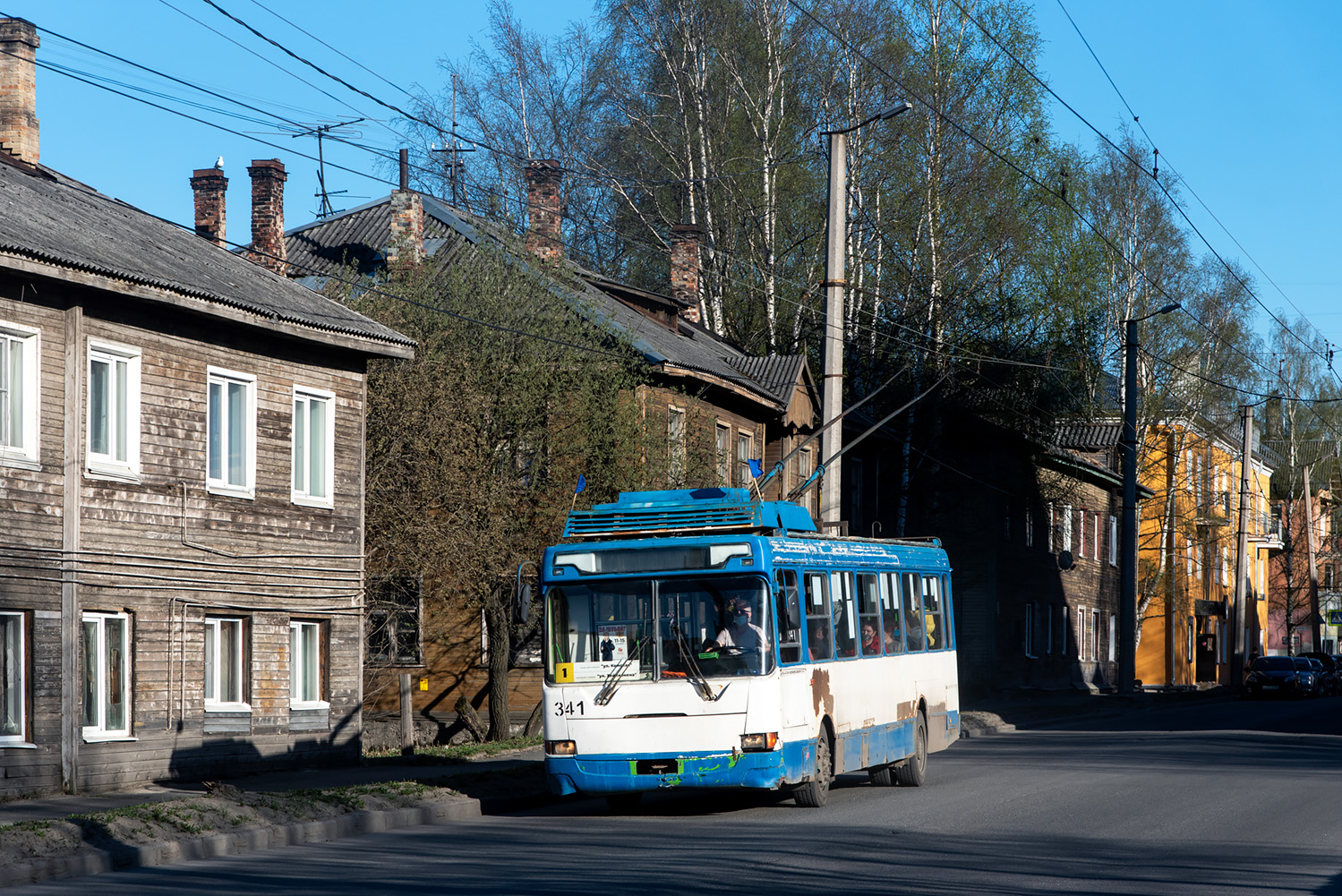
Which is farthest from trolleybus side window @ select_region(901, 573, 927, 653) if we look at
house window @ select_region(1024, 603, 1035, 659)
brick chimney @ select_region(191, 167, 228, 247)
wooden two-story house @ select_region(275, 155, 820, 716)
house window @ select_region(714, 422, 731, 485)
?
house window @ select_region(1024, 603, 1035, 659)

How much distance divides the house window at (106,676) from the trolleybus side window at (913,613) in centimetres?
859

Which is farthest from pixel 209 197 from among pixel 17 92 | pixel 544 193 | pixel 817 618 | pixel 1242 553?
pixel 1242 553

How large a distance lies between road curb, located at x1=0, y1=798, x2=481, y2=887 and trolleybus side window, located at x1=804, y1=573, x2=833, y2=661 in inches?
140

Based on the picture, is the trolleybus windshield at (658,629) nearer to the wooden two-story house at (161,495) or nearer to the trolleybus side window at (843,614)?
the trolleybus side window at (843,614)

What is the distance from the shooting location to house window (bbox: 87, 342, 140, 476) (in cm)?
1789

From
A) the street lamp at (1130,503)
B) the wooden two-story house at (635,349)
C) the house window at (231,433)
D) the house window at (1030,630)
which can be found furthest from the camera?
the house window at (1030,630)

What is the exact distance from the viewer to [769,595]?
14.5 m

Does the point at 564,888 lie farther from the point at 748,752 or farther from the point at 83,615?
the point at 83,615

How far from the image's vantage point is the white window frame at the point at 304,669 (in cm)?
2106

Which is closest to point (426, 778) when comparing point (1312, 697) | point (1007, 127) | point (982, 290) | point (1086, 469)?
point (982, 290)

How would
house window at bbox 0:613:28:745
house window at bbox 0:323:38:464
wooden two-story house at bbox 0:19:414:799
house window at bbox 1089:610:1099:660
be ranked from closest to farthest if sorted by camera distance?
1. house window at bbox 0:613:28:745
2. house window at bbox 0:323:38:464
3. wooden two-story house at bbox 0:19:414:799
4. house window at bbox 1089:610:1099:660

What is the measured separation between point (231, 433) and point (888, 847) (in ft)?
36.0

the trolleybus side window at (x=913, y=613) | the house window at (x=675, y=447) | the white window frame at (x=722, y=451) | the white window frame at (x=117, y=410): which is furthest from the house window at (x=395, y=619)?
the trolleybus side window at (x=913, y=613)

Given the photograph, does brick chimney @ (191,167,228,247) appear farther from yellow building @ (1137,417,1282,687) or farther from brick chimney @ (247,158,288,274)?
yellow building @ (1137,417,1282,687)
